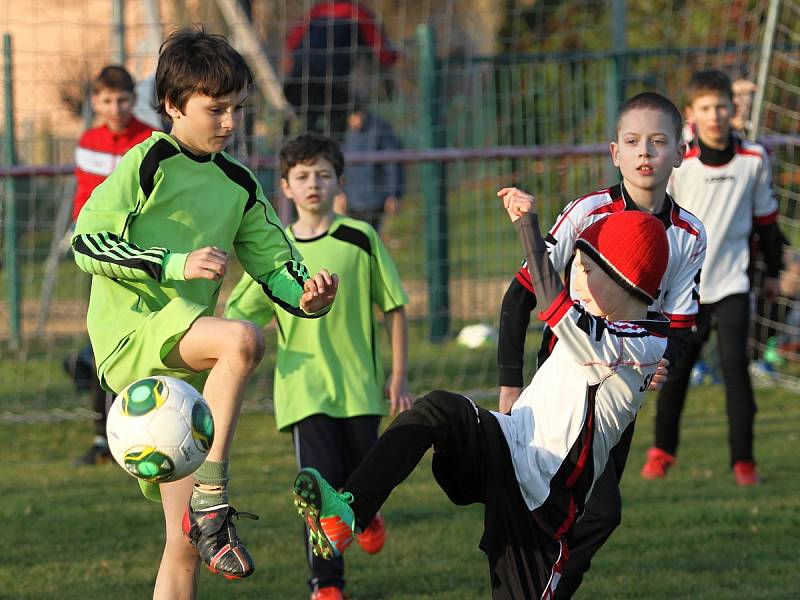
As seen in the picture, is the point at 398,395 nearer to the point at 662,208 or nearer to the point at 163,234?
the point at 662,208

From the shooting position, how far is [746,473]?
6828 mm

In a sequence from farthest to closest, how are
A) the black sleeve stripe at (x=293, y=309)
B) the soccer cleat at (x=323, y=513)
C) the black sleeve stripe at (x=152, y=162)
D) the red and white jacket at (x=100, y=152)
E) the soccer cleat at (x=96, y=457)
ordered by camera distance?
the soccer cleat at (x=96, y=457) → the red and white jacket at (x=100, y=152) → the black sleeve stripe at (x=293, y=309) → the black sleeve stripe at (x=152, y=162) → the soccer cleat at (x=323, y=513)

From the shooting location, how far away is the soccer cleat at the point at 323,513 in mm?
3461

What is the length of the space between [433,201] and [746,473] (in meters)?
4.53

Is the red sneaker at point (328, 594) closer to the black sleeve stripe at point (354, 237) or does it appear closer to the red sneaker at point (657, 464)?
the black sleeve stripe at point (354, 237)

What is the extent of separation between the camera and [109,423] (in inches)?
145

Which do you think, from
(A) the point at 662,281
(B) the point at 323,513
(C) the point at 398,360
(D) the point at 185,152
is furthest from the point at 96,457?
(B) the point at 323,513

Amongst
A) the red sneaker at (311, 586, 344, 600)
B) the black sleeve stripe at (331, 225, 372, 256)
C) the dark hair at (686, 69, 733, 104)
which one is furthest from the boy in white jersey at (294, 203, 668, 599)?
the dark hair at (686, 69, 733, 104)

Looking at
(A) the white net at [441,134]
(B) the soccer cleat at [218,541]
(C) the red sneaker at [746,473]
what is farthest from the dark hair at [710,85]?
(B) the soccer cleat at [218,541]

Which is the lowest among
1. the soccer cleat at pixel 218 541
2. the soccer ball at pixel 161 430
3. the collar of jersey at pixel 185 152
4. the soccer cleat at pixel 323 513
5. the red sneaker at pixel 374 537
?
the red sneaker at pixel 374 537

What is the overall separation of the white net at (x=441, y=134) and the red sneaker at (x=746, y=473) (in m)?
2.82

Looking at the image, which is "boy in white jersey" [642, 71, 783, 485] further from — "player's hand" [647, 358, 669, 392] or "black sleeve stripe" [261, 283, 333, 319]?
"black sleeve stripe" [261, 283, 333, 319]

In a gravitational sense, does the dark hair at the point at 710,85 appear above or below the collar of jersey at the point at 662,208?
above

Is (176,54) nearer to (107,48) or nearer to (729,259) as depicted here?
(729,259)
